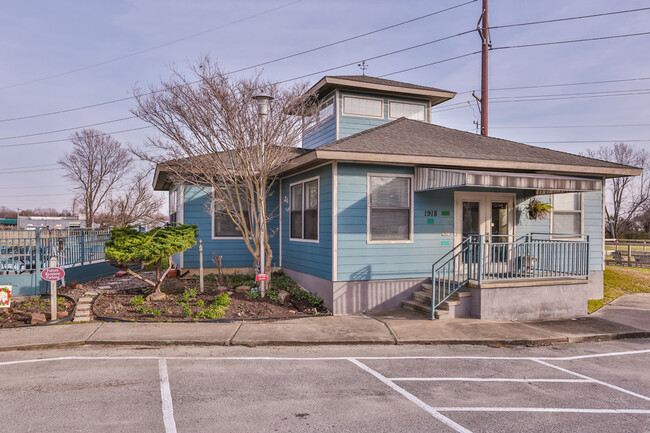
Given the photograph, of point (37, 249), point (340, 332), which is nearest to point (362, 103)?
point (340, 332)

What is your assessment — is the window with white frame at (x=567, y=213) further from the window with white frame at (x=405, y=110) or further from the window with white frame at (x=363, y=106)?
the window with white frame at (x=363, y=106)

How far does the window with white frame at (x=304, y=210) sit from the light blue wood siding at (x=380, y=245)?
1163mm

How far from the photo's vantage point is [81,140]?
116 ft

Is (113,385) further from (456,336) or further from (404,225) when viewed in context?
(404,225)

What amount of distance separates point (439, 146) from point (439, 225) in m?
1.90

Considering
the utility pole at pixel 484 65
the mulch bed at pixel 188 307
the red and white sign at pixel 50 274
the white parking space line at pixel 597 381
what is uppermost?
the utility pole at pixel 484 65

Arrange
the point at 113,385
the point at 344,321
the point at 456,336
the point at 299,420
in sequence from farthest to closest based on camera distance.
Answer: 1. the point at 344,321
2. the point at 456,336
3. the point at 113,385
4. the point at 299,420

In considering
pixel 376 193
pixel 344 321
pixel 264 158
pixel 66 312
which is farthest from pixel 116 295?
pixel 376 193

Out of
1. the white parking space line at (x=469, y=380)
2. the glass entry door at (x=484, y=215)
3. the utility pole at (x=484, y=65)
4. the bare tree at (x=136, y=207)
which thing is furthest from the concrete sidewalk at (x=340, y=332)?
the bare tree at (x=136, y=207)

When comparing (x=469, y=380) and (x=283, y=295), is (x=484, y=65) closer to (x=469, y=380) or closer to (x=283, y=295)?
(x=283, y=295)

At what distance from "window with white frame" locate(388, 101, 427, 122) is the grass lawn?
7.16m

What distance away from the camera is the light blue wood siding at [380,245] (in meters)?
9.16

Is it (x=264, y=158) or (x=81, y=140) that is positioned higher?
(x=81, y=140)

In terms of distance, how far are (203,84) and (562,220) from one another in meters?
9.90
